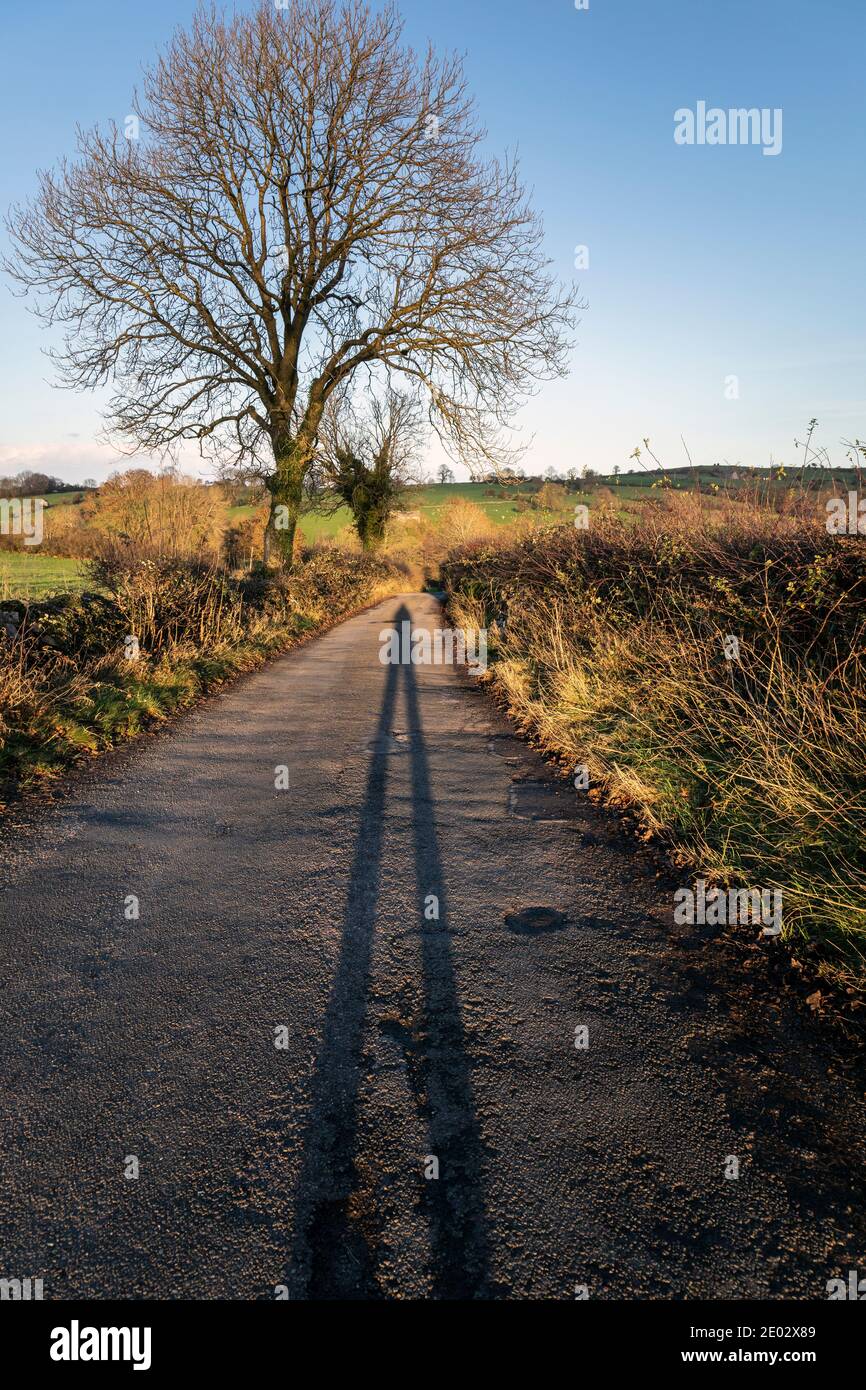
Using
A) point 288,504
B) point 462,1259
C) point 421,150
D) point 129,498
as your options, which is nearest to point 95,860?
point 462,1259

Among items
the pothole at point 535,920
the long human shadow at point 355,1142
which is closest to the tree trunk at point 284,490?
the pothole at point 535,920

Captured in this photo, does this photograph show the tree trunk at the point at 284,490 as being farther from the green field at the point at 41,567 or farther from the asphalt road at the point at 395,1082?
the asphalt road at the point at 395,1082

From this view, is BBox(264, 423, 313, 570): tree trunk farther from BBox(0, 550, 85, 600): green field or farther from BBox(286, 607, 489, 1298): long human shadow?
BBox(286, 607, 489, 1298): long human shadow

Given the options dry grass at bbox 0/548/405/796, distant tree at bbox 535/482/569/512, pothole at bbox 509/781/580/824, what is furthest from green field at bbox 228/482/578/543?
pothole at bbox 509/781/580/824

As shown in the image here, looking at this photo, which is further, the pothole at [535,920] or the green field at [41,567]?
the green field at [41,567]

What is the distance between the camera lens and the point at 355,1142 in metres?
2.05

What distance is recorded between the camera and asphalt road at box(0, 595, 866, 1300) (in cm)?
174

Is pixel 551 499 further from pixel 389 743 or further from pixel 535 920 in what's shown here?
pixel 535 920

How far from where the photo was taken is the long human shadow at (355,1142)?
1.68m

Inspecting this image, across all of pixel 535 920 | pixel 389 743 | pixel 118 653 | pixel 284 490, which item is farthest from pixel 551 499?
pixel 535 920

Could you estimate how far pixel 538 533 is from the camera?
11.9m

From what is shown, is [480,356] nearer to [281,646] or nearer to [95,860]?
[281,646]

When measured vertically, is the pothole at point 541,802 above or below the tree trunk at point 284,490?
below

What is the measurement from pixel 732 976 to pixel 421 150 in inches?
718
